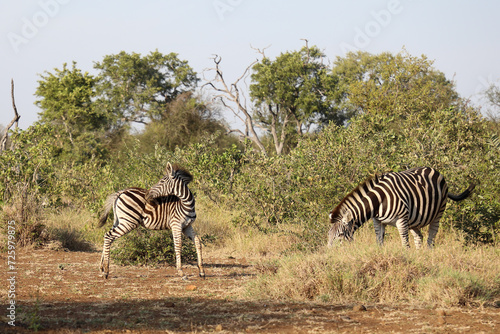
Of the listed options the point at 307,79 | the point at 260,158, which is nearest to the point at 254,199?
the point at 260,158

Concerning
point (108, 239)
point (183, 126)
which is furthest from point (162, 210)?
point (183, 126)

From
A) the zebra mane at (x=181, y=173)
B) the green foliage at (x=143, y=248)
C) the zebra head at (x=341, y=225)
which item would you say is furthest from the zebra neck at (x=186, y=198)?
the zebra head at (x=341, y=225)

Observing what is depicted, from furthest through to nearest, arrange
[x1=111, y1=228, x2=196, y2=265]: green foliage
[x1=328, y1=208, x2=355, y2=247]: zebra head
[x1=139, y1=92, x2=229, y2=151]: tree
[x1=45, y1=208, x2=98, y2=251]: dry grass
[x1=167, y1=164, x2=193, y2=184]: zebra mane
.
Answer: [x1=139, y1=92, x2=229, y2=151]: tree
[x1=45, y1=208, x2=98, y2=251]: dry grass
[x1=111, y1=228, x2=196, y2=265]: green foliage
[x1=167, y1=164, x2=193, y2=184]: zebra mane
[x1=328, y1=208, x2=355, y2=247]: zebra head

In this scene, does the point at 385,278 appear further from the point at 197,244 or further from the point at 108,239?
the point at 108,239

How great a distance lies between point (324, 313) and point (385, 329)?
2.73ft

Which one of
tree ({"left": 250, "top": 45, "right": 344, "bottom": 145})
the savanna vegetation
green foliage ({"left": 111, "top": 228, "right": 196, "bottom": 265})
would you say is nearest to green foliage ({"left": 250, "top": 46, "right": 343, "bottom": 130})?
tree ({"left": 250, "top": 45, "right": 344, "bottom": 145})

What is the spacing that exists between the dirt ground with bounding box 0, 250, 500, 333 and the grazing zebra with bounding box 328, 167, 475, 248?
5.90ft

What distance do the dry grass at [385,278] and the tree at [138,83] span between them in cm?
3649

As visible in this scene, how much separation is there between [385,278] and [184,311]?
2352 mm

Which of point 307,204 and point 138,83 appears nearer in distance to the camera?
point 307,204

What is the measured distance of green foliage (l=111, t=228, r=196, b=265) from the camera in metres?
10.5

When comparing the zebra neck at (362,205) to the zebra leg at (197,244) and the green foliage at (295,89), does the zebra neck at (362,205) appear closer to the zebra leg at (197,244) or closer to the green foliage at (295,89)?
the zebra leg at (197,244)

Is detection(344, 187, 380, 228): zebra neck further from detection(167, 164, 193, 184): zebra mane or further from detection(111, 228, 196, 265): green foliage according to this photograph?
detection(111, 228, 196, 265): green foliage

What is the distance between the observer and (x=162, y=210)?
9.48 meters
